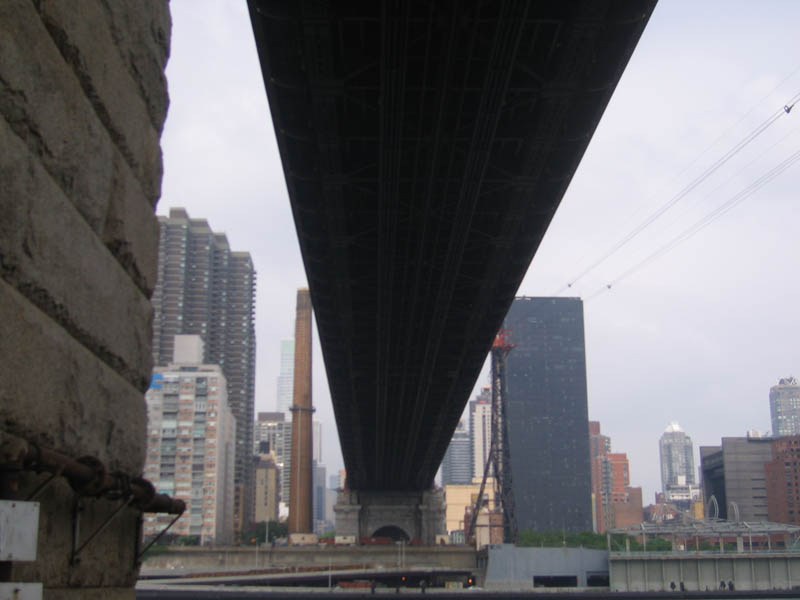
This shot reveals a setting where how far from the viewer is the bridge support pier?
10775 cm

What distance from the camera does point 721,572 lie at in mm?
55250

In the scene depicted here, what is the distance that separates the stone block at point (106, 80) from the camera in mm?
4234

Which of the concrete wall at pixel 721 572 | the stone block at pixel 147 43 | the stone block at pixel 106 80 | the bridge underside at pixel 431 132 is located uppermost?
the bridge underside at pixel 431 132

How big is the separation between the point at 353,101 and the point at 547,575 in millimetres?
58835

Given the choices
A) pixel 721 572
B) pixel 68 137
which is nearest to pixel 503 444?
pixel 721 572

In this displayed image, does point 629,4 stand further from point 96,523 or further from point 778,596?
point 778,596

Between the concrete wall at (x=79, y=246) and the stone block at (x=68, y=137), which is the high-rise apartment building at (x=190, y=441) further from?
the stone block at (x=68, y=137)

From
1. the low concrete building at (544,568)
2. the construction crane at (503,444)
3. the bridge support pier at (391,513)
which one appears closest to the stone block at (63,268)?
the low concrete building at (544,568)

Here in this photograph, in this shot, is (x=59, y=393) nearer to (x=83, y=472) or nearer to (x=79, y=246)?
(x=83, y=472)

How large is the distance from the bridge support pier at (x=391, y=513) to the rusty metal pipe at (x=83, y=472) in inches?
4092

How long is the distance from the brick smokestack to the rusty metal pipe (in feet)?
358

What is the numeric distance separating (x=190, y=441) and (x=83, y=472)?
457ft

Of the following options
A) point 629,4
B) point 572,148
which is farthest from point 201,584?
point 629,4

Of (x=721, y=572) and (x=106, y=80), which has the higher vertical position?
(x=106, y=80)
